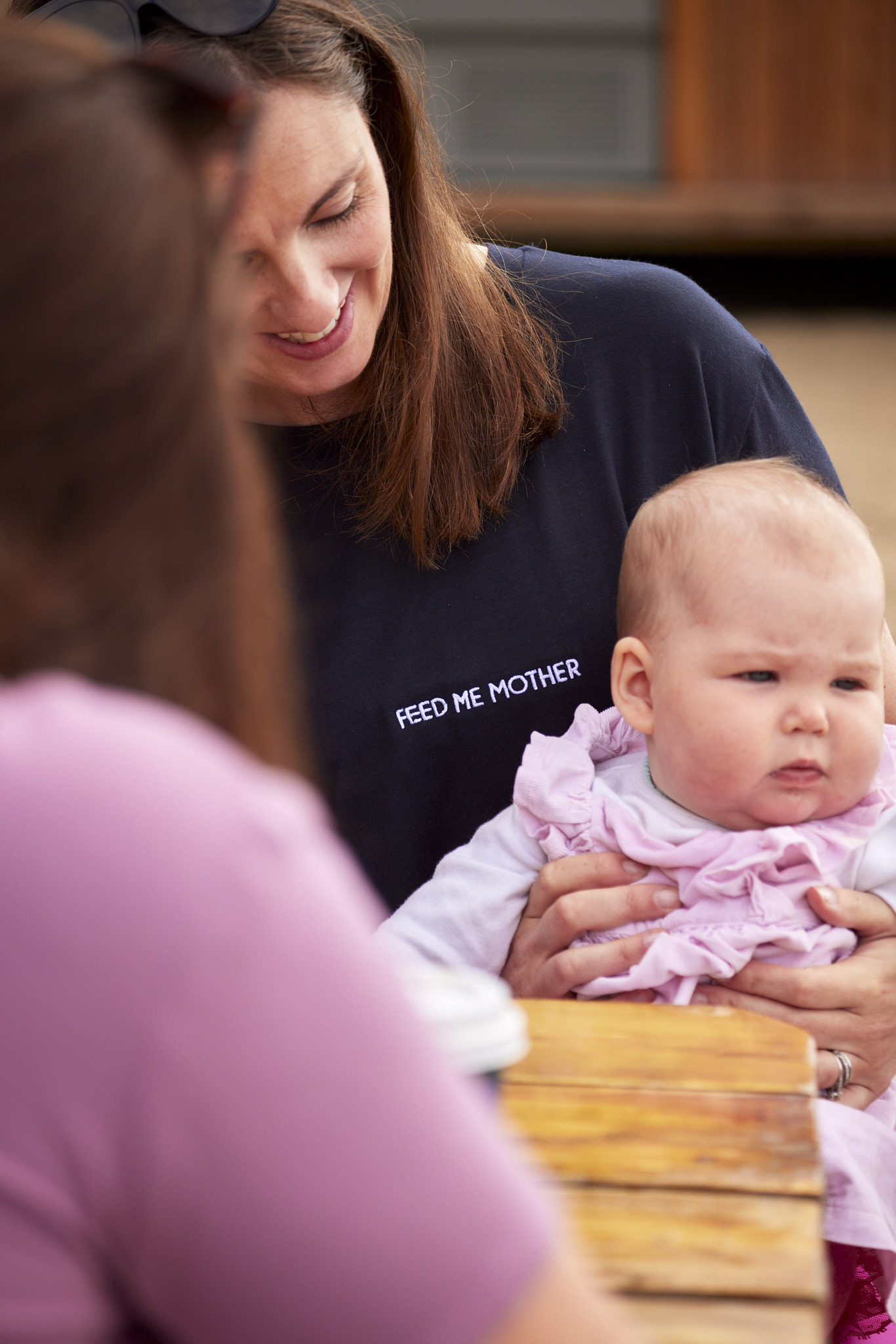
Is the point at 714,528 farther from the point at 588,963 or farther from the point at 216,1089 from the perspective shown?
the point at 216,1089

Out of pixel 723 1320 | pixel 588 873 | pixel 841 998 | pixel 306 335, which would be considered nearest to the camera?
pixel 723 1320

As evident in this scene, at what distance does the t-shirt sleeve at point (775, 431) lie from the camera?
1794 millimetres

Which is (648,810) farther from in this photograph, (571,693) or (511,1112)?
(511,1112)

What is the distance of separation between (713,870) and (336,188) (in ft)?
2.85

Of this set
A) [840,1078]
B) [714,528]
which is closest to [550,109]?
[714,528]

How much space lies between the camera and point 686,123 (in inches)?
376

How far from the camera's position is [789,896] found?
1.43 m

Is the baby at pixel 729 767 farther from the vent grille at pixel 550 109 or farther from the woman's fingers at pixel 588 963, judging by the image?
the vent grille at pixel 550 109

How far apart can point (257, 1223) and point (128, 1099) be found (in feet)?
0.21

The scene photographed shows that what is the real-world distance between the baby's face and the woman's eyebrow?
0.61 m

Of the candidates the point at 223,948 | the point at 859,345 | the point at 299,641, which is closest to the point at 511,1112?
the point at 223,948

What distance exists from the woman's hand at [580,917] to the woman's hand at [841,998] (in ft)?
0.32

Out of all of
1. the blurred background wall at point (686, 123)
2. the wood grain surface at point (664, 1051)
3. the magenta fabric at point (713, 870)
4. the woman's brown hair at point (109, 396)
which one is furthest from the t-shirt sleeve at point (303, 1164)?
the blurred background wall at point (686, 123)

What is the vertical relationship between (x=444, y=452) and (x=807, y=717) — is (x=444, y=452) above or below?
above
